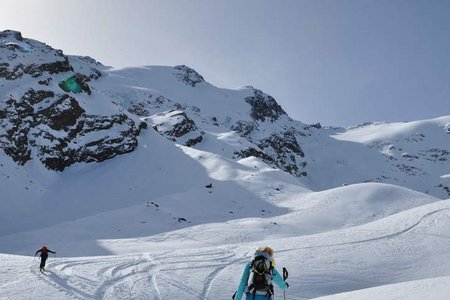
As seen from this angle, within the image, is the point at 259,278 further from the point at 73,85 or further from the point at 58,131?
the point at 73,85

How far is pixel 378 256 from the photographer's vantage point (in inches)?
910

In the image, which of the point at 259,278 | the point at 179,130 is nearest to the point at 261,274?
the point at 259,278

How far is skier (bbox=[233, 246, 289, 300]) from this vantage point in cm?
A: 701

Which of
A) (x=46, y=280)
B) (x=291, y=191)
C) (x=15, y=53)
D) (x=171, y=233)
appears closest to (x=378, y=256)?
(x=46, y=280)

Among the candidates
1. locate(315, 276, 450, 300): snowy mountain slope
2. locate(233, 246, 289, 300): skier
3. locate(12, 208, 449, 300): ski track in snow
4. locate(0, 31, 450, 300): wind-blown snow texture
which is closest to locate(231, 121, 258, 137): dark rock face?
locate(0, 31, 450, 300): wind-blown snow texture

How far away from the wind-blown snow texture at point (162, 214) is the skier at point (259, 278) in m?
5.71

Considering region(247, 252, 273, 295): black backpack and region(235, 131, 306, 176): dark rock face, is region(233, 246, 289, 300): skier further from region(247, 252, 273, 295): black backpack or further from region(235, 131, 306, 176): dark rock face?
region(235, 131, 306, 176): dark rock face

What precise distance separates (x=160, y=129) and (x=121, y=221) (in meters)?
59.6

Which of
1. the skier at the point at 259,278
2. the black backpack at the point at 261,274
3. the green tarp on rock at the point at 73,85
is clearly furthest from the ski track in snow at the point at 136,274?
the green tarp on rock at the point at 73,85

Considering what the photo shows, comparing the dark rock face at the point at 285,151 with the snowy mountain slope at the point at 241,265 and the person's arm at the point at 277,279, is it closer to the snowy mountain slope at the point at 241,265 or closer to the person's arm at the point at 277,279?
the snowy mountain slope at the point at 241,265

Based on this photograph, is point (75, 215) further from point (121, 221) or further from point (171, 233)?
point (171, 233)

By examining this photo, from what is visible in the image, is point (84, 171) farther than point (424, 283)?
Yes

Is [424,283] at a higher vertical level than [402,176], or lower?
lower

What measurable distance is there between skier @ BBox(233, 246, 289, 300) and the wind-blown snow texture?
225 inches
